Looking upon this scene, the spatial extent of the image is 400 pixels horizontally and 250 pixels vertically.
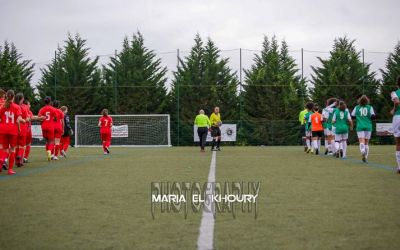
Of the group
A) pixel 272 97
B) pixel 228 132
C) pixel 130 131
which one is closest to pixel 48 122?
pixel 130 131

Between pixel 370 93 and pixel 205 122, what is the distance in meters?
19.4

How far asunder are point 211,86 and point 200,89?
33.4 inches

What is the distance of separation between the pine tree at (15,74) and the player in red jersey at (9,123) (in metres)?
30.0

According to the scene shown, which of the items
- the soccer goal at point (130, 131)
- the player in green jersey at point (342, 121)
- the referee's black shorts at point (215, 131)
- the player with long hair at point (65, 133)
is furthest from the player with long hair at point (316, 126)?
the soccer goal at point (130, 131)

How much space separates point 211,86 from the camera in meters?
40.0

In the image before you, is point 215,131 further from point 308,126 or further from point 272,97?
point 272,97

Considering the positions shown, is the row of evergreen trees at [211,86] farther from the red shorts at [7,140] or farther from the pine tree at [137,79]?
the red shorts at [7,140]

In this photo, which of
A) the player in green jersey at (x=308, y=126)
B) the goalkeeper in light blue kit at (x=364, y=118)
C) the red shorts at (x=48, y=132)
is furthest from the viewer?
the player in green jersey at (x=308, y=126)

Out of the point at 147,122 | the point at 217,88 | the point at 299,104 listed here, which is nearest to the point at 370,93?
the point at 299,104

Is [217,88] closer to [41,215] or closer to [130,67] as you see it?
[130,67]

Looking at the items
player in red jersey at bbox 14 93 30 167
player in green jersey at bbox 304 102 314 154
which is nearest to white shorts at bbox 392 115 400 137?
player in red jersey at bbox 14 93 30 167

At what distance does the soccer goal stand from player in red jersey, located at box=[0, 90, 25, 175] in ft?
75.6

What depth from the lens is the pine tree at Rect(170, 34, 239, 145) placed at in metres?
38.9

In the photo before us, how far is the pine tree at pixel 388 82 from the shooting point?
38.5 metres
